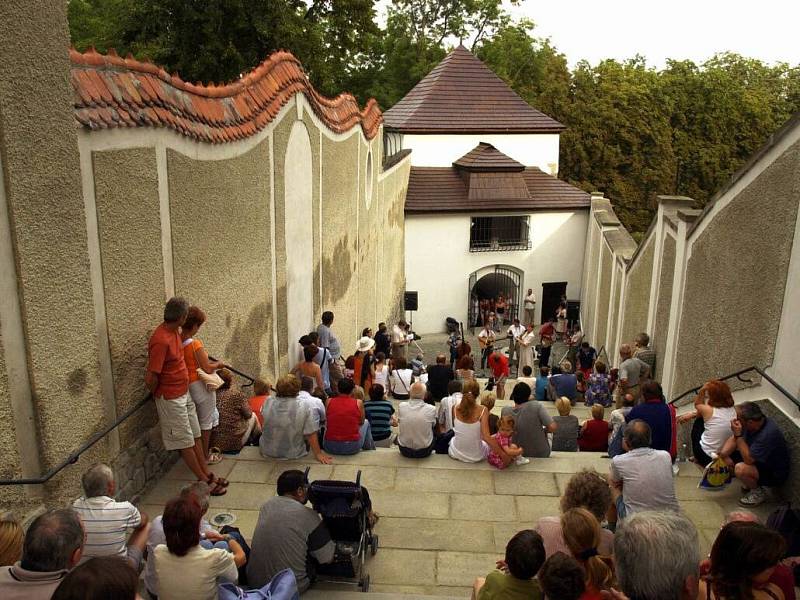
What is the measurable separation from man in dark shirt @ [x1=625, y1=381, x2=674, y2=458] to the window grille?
1837 centimetres

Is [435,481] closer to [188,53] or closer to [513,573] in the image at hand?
[513,573]

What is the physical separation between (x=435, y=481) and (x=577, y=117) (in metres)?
30.4

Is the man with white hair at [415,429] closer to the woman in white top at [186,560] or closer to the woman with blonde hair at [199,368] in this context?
the woman with blonde hair at [199,368]

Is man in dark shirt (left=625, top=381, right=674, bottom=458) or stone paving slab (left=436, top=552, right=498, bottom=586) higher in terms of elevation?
man in dark shirt (left=625, top=381, right=674, bottom=458)

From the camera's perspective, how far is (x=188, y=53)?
25.4m

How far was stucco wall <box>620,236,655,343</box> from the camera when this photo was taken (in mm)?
13180

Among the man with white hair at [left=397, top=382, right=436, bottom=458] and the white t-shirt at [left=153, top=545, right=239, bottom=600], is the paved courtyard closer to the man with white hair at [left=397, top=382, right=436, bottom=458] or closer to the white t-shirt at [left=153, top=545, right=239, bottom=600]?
the man with white hair at [left=397, top=382, right=436, bottom=458]

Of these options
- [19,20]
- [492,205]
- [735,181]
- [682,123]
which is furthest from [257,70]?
[682,123]

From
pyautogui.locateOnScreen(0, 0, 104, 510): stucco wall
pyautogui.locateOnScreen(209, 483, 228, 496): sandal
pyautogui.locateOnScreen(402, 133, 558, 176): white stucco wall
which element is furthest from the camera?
pyautogui.locateOnScreen(402, 133, 558, 176): white stucco wall

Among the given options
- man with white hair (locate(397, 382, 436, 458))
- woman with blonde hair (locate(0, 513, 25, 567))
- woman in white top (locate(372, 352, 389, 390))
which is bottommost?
woman in white top (locate(372, 352, 389, 390))

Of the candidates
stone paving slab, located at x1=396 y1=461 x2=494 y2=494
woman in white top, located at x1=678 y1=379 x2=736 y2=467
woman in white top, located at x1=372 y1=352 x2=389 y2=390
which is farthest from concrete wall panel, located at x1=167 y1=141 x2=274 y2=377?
woman in white top, located at x1=678 y1=379 x2=736 y2=467

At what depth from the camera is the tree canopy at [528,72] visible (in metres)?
25.1

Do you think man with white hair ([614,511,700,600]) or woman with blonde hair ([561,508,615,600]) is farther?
woman with blonde hair ([561,508,615,600])

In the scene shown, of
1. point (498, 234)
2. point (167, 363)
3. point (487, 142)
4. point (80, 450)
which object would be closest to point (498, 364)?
point (167, 363)
